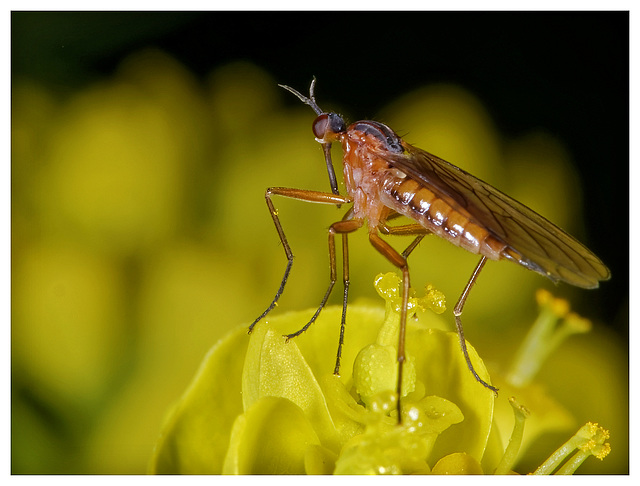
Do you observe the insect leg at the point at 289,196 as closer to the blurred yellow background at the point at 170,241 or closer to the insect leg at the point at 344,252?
the insect leg at the point at 344,252

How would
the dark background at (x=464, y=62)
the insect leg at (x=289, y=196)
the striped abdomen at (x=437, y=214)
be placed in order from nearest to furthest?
the striped abdomen at (x=437, y=214)
the insect leg at (x=289, y=196)
the dark background at (x=464, y=62)

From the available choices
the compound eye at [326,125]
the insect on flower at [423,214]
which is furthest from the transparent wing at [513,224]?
the compound eye at [326,125]

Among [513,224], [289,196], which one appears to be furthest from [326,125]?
[513,224]

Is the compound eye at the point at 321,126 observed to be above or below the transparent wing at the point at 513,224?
above

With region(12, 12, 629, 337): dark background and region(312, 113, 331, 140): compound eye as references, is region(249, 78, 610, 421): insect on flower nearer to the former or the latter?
region(312, 113, 331, 140): compound eye

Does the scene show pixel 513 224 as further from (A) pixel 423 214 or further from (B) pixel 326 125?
(B) pixel 326 125

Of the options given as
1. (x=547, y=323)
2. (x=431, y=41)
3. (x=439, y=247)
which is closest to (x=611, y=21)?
(x=431, y=41)

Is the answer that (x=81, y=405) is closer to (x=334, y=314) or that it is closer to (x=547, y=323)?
(x=334, y=314)
